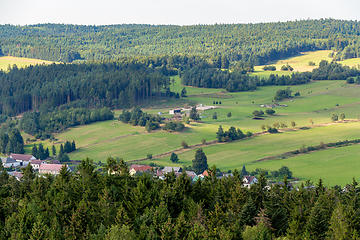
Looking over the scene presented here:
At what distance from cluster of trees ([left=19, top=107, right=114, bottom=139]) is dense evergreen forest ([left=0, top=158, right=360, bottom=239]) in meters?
93.0

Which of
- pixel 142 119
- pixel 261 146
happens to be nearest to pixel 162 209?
pixel 261 146

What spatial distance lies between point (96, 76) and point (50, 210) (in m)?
159

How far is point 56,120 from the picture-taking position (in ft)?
485

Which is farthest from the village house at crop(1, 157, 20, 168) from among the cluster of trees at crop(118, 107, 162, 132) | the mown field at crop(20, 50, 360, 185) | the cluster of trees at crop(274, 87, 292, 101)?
the cluster of trees at crop(274, 87, 292, 101)

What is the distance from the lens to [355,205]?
45.8m

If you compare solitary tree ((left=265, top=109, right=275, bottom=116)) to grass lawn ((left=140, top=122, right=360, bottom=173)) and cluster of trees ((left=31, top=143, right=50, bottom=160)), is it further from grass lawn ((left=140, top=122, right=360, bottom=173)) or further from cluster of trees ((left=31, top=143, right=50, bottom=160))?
Result: cluster of trees ((left=31, top=143, right=50, bottom=160))

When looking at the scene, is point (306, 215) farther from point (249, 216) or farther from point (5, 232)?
point (5, 232)

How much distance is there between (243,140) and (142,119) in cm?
3799

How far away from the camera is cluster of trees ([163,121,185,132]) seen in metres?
132

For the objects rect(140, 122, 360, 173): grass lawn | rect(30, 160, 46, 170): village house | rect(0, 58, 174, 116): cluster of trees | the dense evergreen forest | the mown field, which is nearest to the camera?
the dense evergreen forest

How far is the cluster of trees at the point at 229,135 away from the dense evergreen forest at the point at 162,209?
228ft

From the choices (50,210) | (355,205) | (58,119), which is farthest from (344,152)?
(58,119)

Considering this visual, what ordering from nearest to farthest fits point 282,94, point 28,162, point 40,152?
point 28,162 < point 40,152 < point 282,94

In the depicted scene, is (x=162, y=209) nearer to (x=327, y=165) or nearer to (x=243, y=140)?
(x=327, y=165)
